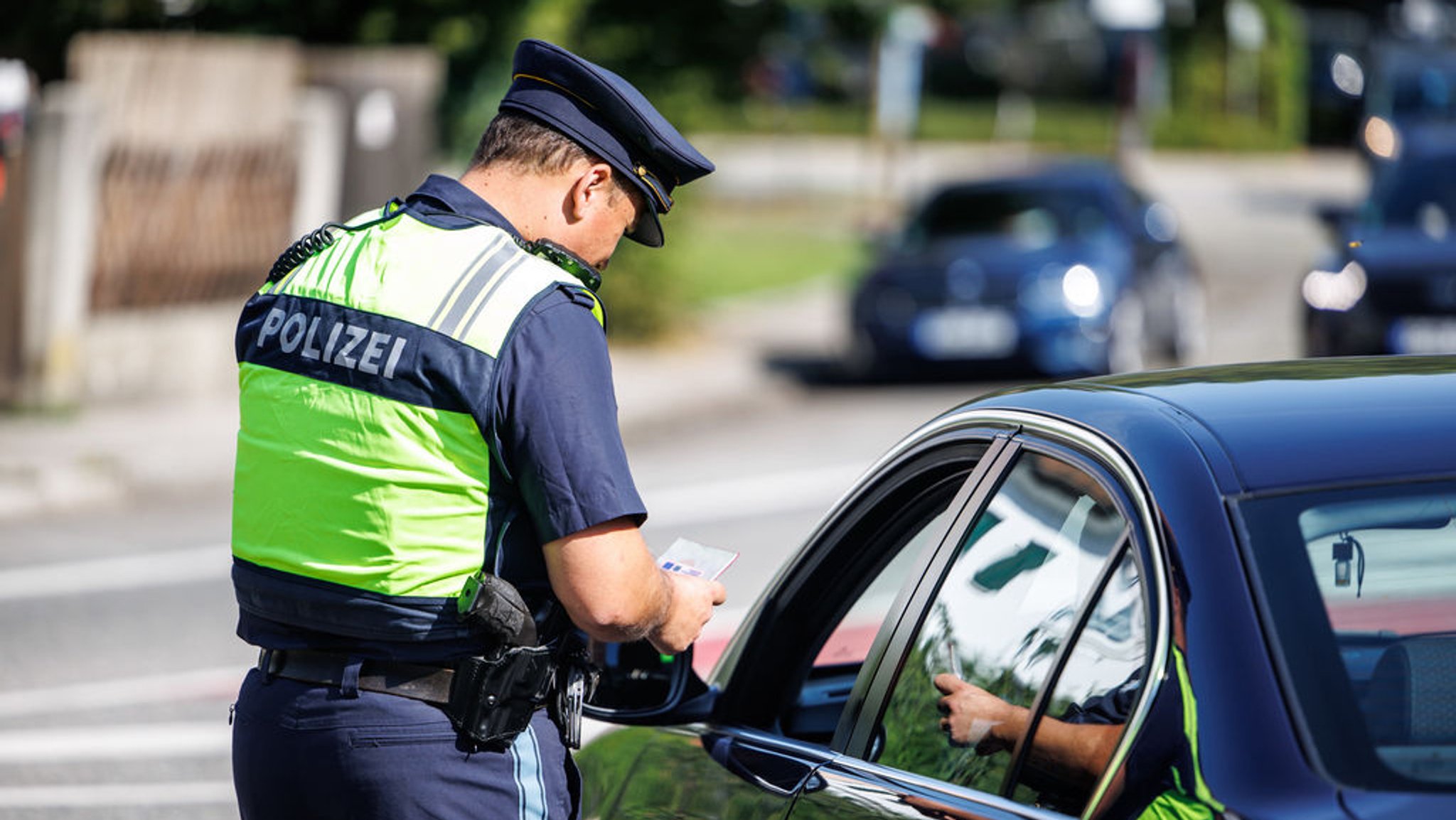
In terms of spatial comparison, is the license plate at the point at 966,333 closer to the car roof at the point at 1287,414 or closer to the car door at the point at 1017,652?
the car roof at the point at 1287,414

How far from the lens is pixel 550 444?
9.00 ft

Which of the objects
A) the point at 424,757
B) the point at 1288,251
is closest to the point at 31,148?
the point at 424,757

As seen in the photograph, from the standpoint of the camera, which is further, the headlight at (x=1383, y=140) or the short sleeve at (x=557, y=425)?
the headlight at (x=1383, y=140)

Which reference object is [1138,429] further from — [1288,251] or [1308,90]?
[1308,90]

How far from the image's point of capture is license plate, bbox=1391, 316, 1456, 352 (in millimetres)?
11492

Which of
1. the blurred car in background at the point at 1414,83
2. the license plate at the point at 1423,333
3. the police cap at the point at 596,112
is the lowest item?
the license plate at the point at 1423,333

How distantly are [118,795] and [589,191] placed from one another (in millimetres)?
3506

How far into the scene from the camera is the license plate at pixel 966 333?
1414 centimetres

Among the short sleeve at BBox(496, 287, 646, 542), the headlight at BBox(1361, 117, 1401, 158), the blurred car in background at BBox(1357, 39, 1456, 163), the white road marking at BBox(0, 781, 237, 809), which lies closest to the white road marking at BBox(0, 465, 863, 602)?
the white road marking at BBox(0, 781, 237, 809)

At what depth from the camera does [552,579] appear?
111 inches

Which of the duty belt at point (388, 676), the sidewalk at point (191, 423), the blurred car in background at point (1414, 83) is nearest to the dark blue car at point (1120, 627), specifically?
the duty belt at point (388, 676)

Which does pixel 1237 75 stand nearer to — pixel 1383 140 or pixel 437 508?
pixel 1383 140

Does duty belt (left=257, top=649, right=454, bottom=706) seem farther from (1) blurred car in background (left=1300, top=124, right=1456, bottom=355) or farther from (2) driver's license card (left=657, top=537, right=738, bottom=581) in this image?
(1) blurred car in background (left=1300, top=124, right=1456, bottom=355)

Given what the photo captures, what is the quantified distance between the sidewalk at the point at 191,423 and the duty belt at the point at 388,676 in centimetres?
817
